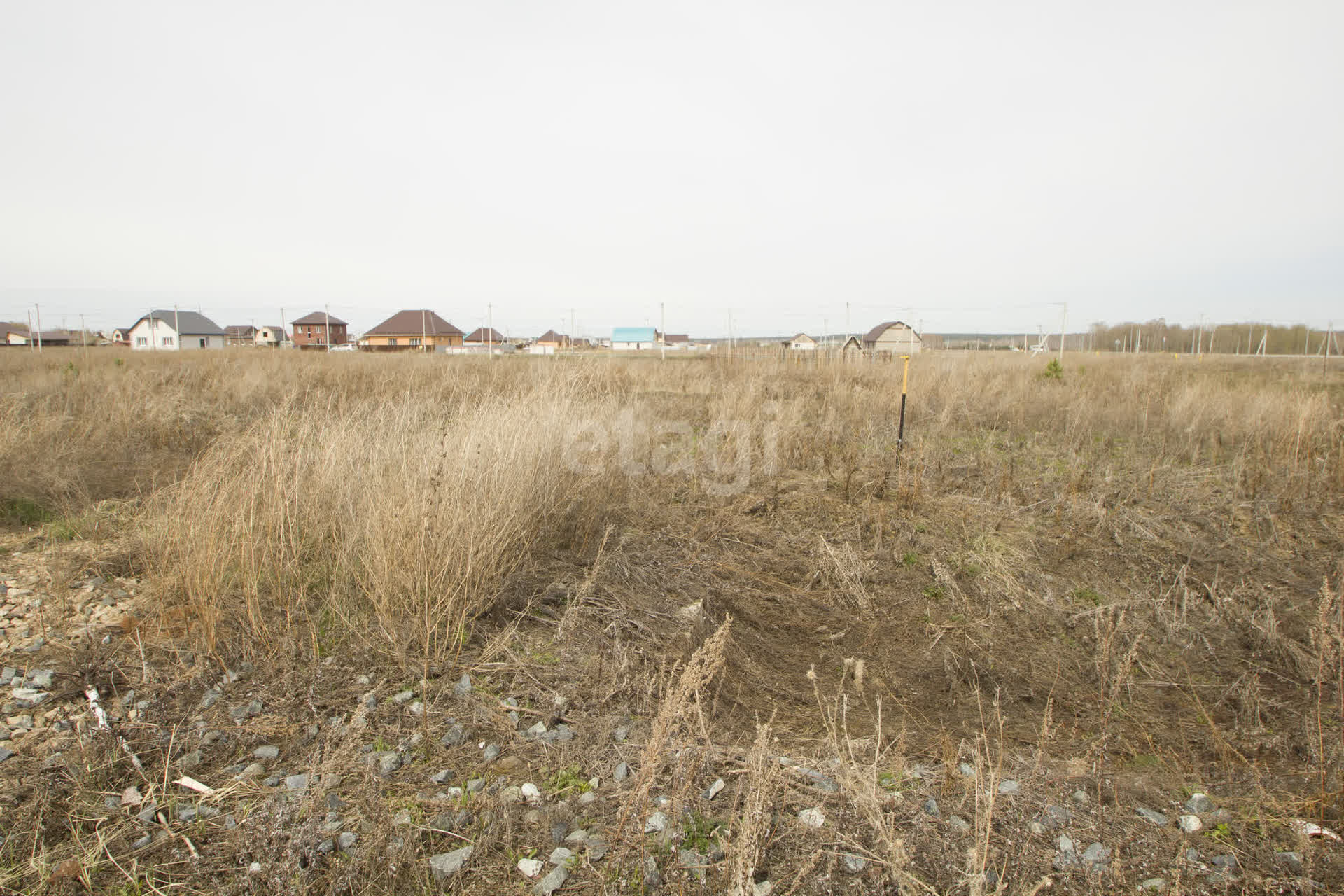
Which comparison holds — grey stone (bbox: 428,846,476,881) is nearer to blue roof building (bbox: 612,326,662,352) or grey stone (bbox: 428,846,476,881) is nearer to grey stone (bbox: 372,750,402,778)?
grey stone (bbox: 372,750,402,778)

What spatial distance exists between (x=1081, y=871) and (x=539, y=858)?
→ 1.52 m

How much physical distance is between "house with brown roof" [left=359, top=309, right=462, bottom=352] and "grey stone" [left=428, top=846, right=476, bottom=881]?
45.1 metres

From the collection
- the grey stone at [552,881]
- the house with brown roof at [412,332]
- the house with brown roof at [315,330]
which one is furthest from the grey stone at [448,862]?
the house with brown roof at [315,330]

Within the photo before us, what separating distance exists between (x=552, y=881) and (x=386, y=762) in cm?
79

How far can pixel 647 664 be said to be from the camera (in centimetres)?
283

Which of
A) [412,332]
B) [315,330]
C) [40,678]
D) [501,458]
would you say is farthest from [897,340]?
[315,330]

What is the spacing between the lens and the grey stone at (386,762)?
2078mm

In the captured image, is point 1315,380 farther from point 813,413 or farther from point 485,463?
point 485,463

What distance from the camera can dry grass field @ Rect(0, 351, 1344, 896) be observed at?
1760 millimetres

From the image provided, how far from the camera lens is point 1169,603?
4.03 m

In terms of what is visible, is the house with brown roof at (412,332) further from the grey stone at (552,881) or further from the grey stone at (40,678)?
the grey stone at (552,881)

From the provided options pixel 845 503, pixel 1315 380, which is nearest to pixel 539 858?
pixel 845 503

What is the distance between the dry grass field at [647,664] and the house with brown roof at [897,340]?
10502 millimetres

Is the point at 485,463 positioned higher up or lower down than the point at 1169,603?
higher up
